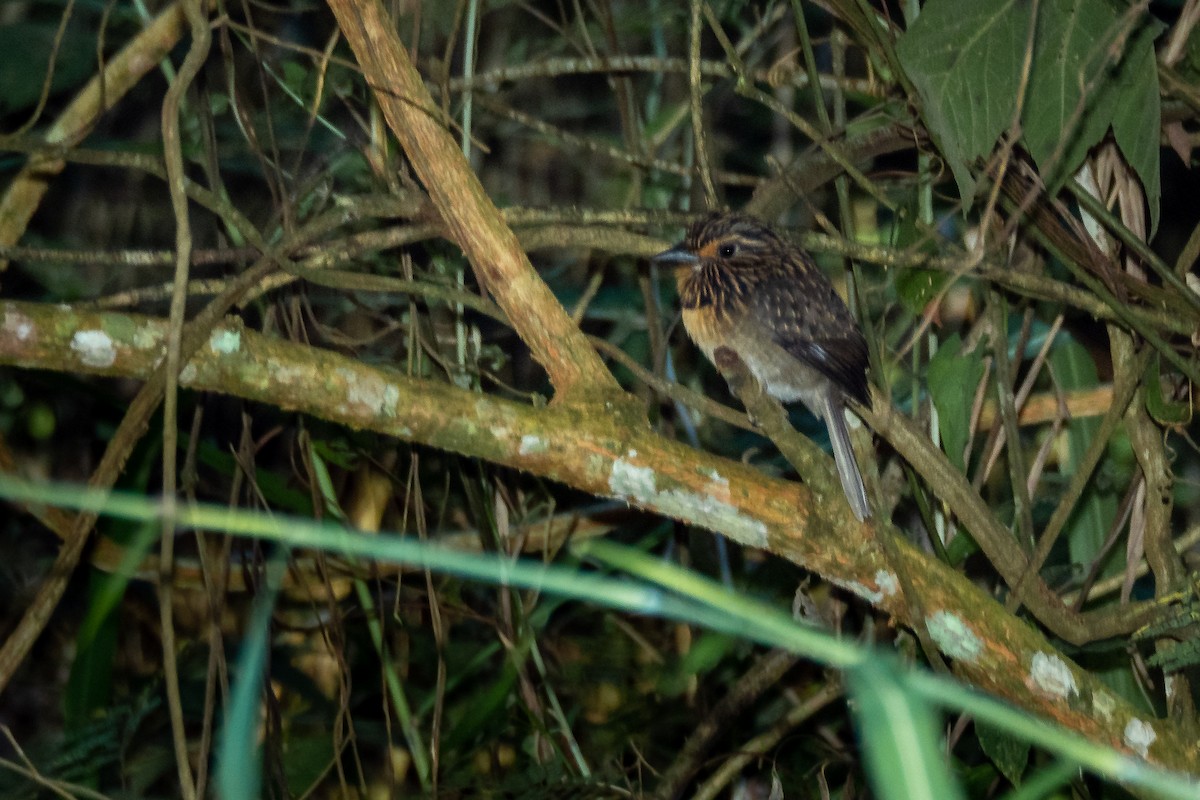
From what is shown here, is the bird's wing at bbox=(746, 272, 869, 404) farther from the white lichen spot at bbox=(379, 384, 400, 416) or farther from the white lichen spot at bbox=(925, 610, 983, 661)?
the white lichen spot at bbox=(379, 384, 400, 416)

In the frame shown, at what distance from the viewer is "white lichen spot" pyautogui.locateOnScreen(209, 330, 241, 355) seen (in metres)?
1.86

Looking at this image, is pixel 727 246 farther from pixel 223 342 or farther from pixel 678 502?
pixel 223 342

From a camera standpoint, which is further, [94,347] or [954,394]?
[954,394]

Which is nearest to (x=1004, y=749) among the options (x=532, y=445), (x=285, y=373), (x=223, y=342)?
(x=532, y=445)

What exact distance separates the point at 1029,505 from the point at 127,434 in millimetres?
1678

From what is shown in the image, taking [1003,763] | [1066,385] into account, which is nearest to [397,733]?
[1003,763]

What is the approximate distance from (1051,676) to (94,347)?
1512 millimetres

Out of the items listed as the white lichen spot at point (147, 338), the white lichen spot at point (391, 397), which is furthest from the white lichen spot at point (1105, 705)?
the white lichen spot at point (147, 338)

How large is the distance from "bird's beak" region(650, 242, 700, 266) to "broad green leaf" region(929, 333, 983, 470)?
58cm

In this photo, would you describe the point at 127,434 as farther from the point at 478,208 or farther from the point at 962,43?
the point at 962,43

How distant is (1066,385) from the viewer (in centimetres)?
275

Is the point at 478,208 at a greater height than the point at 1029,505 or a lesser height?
greater

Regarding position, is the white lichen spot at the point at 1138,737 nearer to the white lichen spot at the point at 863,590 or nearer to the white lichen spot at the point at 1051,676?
the white lichen spot at the point at 1051,676

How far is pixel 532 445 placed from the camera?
184 cm
